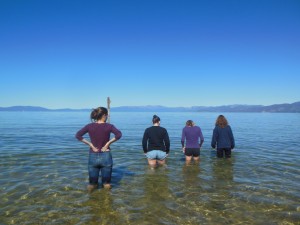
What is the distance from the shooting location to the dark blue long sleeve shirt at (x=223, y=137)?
14031 millimetres

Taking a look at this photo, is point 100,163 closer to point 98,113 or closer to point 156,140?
point 98,113

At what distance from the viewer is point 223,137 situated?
14.1m

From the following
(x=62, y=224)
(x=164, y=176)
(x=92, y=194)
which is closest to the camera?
(x=62, y=224)

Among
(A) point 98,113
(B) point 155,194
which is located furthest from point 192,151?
(A) point 98,113

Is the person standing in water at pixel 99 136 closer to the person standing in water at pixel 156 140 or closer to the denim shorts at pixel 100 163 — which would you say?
the denim shorts at pixel 100 163

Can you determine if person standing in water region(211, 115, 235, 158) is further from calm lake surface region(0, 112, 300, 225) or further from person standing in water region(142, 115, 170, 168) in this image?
person standing in water region(142, 115, 170, 168)


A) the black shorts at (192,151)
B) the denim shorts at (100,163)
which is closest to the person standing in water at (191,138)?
the black shorts at (192,151)

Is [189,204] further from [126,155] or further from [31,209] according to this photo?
[126,155]

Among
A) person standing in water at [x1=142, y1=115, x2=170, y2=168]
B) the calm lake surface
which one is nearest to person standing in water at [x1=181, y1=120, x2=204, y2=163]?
the calm lake surface

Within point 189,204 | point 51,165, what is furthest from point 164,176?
point 51,165

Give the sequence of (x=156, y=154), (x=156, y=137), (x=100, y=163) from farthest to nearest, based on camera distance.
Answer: (x=156, y=154) < (x=156, y=137) < (x=100, y=163)

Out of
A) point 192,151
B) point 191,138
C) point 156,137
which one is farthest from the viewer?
point 192,151

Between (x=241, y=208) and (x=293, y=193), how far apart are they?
9.23 ft

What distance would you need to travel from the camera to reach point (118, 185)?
10.2m
